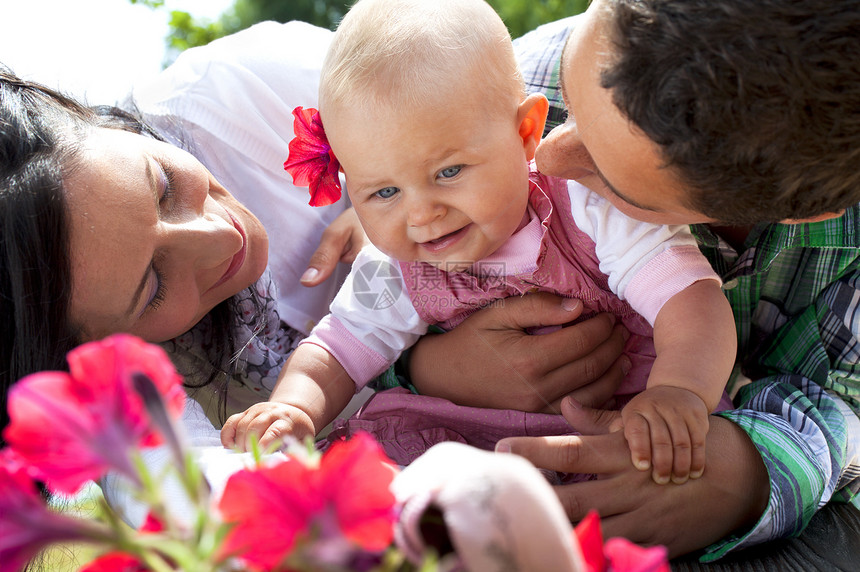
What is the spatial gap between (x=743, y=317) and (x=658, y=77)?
725 mm

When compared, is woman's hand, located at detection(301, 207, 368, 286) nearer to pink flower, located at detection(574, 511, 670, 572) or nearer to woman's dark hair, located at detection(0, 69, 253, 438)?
woman's dark hair, located at detection(0, 69, 253, 438)

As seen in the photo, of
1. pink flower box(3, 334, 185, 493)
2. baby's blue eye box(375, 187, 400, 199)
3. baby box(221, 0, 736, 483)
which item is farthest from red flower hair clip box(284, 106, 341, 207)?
pink flower box(3, 334, 185, 493)

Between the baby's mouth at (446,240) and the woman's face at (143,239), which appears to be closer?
the woman's face at (143,239)

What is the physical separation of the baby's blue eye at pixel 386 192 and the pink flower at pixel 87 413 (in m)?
0.80

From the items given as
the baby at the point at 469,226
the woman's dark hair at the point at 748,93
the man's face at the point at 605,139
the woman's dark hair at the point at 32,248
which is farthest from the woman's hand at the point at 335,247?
the woman's dark hair at the point at 748,93

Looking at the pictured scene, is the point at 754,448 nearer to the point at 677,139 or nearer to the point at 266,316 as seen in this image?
the point at 677,139

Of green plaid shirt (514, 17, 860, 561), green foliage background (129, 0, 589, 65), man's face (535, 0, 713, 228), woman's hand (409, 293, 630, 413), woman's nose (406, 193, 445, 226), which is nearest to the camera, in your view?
man's face (535, 0, 713, 228)

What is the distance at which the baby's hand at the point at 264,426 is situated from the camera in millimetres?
1037

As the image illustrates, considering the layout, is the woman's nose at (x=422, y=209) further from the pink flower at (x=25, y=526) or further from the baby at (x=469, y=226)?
the pink flower at (x=25, y=526)

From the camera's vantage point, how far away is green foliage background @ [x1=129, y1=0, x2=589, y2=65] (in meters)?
3.14

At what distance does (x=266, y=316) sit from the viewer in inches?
58.0

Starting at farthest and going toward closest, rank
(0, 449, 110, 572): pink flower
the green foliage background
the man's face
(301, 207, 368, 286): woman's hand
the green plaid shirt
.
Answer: the green foliage background → (301, 207, 368, 286): woman's hand → the green plaid shirt → the man's face → (0, 449, 110, 572): pink flower

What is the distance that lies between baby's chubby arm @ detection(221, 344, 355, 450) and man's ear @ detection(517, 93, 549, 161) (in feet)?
1.74

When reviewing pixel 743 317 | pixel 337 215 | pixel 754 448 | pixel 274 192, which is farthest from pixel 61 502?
pixel 743 317
